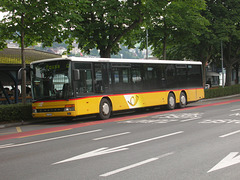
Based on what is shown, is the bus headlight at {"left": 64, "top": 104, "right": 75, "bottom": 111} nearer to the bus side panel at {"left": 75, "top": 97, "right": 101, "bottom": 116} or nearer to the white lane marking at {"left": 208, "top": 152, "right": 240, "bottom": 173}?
the bus side panel at {"left": 75, "top": 97, "right": 101, "bottom": 116}

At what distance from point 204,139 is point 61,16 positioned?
35.7 feet

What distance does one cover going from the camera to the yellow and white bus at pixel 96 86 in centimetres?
1588

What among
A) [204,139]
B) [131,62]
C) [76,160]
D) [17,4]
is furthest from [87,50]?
[76,160]

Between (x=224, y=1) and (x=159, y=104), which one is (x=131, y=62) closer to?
(x=159, y=104)

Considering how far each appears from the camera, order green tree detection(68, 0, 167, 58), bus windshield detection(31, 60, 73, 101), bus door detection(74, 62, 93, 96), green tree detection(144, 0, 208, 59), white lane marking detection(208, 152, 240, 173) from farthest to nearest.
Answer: green tree detection(144, 0, 208, 59) < green tree detection(68, 0, 167, 58) < bus door detection(74, 62, 93, 96) < bus windshield detection(31, 60, 73, 101) < white lane marking detection(208, 152, 240, 173)

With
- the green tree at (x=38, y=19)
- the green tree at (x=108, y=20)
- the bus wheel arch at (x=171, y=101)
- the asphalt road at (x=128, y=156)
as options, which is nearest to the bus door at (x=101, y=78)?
the green tree at (x=38, y=19)

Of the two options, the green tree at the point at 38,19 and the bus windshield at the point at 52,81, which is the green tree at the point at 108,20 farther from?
the bus windshield at the point at 52,81

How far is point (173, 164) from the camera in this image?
6.62 metres

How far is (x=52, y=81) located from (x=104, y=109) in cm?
288

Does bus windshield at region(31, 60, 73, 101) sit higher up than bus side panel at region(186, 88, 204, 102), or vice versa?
bus windshield at region(31, 60, 73, 101)

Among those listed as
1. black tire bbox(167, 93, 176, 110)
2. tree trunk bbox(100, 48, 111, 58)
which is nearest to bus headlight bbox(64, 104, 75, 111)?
black tire bbox(167, 93, 176, 110)

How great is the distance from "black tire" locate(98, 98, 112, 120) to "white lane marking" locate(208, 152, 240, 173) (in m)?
10.2

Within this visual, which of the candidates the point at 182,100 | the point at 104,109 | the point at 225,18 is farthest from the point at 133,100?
the point at 225,18

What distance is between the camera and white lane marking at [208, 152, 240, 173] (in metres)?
6.30
